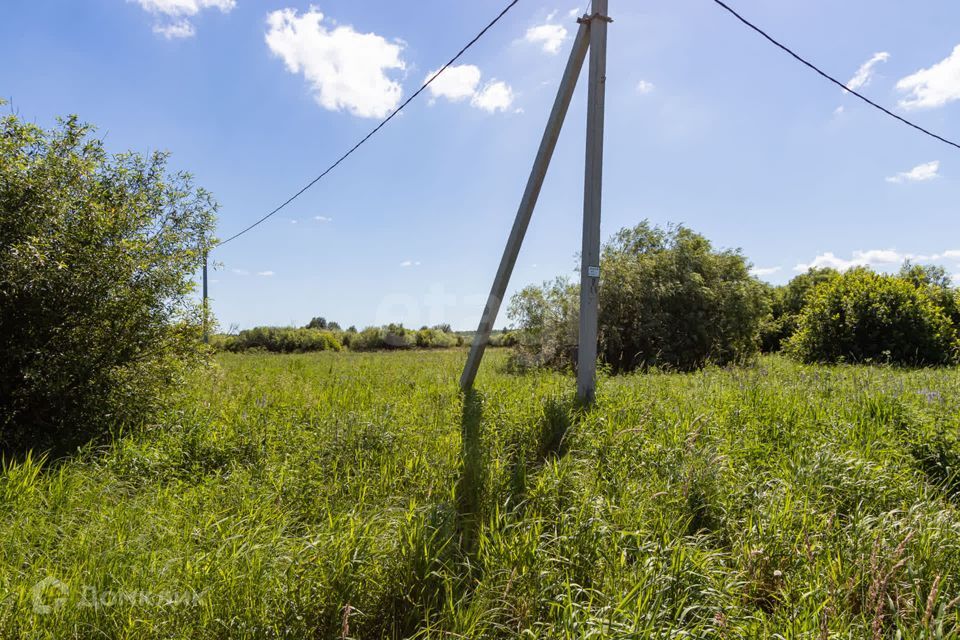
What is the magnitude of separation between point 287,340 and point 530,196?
27.9 metres

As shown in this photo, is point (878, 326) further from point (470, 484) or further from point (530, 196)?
point (470, 484)

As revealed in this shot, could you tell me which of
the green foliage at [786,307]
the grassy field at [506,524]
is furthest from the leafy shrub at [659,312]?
the grassy field at [506,524]

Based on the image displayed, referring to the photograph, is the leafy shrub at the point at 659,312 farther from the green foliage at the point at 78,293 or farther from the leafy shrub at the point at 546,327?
the green foliage at the point at 78,293

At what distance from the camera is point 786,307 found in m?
22.2

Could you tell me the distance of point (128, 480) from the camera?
4.11 metres

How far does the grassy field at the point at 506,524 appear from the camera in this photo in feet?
7.47

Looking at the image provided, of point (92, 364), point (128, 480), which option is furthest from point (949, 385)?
point (92, 364)

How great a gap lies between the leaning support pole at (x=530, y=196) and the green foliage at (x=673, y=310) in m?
5.72

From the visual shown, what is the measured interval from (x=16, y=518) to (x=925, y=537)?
597 cm
